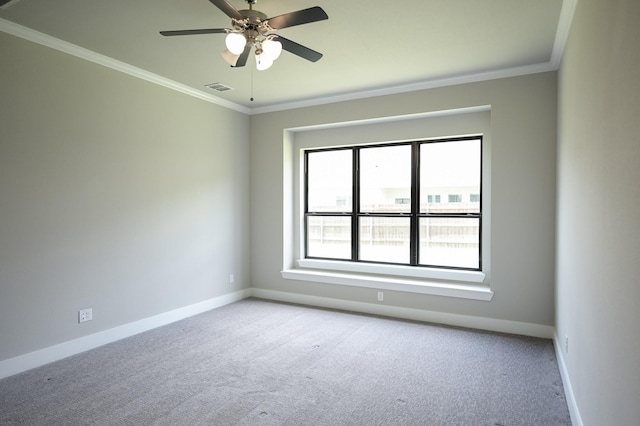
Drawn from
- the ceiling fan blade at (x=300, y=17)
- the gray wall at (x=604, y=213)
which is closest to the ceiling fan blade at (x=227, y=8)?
the ceiling fan blade at (x=300, y=17)

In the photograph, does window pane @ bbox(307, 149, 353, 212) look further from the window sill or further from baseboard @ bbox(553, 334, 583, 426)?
baseboard @ bbox(553, 334, 583, 426)

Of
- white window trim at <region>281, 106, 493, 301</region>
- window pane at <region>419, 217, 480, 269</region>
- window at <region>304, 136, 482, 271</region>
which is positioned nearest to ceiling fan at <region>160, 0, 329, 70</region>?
white window trim at <region>281, 106, 493, 301</region>

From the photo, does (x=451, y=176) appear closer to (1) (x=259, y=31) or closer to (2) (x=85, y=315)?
(1) (x=259, y=31)

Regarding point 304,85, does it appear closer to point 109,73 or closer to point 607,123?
point 109,73

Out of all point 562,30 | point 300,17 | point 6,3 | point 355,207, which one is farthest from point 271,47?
point 355,207

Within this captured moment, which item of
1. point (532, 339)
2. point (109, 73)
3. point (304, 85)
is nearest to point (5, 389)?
point (109, 73)

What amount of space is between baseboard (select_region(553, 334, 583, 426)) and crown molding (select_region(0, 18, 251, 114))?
4.81 metres

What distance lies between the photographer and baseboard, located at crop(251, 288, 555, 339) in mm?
4020

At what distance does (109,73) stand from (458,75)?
3.74 metres

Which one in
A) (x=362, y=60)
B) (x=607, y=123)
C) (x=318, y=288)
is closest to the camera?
(x=607, y=123)

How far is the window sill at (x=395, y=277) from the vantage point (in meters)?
4.40

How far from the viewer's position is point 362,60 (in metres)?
3.80

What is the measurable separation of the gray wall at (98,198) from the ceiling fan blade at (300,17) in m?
2.27

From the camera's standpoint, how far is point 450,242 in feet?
15.6
